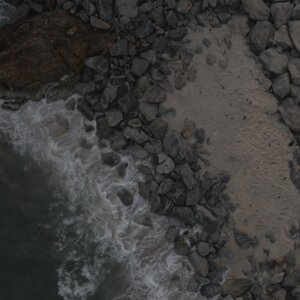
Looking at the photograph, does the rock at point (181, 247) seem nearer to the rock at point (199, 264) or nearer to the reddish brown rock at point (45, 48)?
the rock at point (199, 264)

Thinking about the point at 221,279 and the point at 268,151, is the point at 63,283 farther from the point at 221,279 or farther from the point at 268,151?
the point at 268,151

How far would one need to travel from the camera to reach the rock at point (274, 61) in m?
12.8

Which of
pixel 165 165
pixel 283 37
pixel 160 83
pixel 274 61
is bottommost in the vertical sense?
pixel 165 165

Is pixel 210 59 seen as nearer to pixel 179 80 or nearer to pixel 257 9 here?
pixel 179 80

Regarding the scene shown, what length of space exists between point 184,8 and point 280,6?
2185 mm

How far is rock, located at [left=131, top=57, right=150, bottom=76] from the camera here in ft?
41.6

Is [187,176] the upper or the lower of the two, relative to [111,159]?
lower

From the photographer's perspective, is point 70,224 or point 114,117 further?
point 114,117

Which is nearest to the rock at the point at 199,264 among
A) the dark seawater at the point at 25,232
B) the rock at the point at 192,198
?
the rock at the point at 192,198

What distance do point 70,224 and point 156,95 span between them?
342cm

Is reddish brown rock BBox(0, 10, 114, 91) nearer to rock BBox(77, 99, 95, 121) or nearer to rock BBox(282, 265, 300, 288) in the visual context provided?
rock BBox(77, 99, 95, 121)

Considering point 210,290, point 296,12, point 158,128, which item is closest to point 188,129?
point 158,128

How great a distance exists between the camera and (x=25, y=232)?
480 inches

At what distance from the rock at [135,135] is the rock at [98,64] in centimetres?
142
